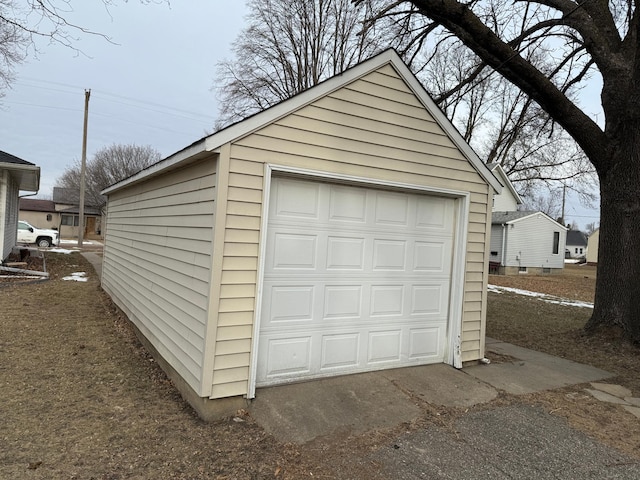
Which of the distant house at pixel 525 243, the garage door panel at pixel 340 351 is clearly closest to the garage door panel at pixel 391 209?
the garage door panel at pixel 340 351

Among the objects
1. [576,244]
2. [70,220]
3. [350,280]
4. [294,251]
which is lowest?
[350,280]

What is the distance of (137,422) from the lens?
11.7ft

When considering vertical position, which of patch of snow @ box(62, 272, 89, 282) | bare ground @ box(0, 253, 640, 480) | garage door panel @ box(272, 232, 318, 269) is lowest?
bare ground @ box(0, 253, 640, 480)

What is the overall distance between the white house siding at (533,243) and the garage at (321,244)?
2009 centimetres

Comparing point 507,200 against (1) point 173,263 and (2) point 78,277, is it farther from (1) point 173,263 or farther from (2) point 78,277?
(1) point 173,263

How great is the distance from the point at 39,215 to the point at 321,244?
42598 mm

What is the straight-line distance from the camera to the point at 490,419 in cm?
380

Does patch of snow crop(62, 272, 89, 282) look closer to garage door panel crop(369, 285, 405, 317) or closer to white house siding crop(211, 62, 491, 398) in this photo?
white house siding crop(211, 62, 491, 398)

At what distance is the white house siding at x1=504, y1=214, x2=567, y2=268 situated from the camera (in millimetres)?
23594

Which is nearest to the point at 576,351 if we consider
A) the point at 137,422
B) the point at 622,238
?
the point at 622,238

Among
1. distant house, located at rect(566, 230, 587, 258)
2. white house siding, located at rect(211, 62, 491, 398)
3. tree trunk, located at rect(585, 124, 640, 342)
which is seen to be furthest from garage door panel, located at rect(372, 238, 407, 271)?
distant house, located at rect(566, 230, 587, 258)

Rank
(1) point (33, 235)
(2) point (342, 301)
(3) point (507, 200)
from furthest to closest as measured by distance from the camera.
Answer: (3) point (507, 200) < (1) point (33, 235) < (2) point (342, 301)

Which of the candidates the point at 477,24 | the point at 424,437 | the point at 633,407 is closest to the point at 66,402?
the point at 424,437

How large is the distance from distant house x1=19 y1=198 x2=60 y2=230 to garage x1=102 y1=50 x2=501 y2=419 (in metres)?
39.9
